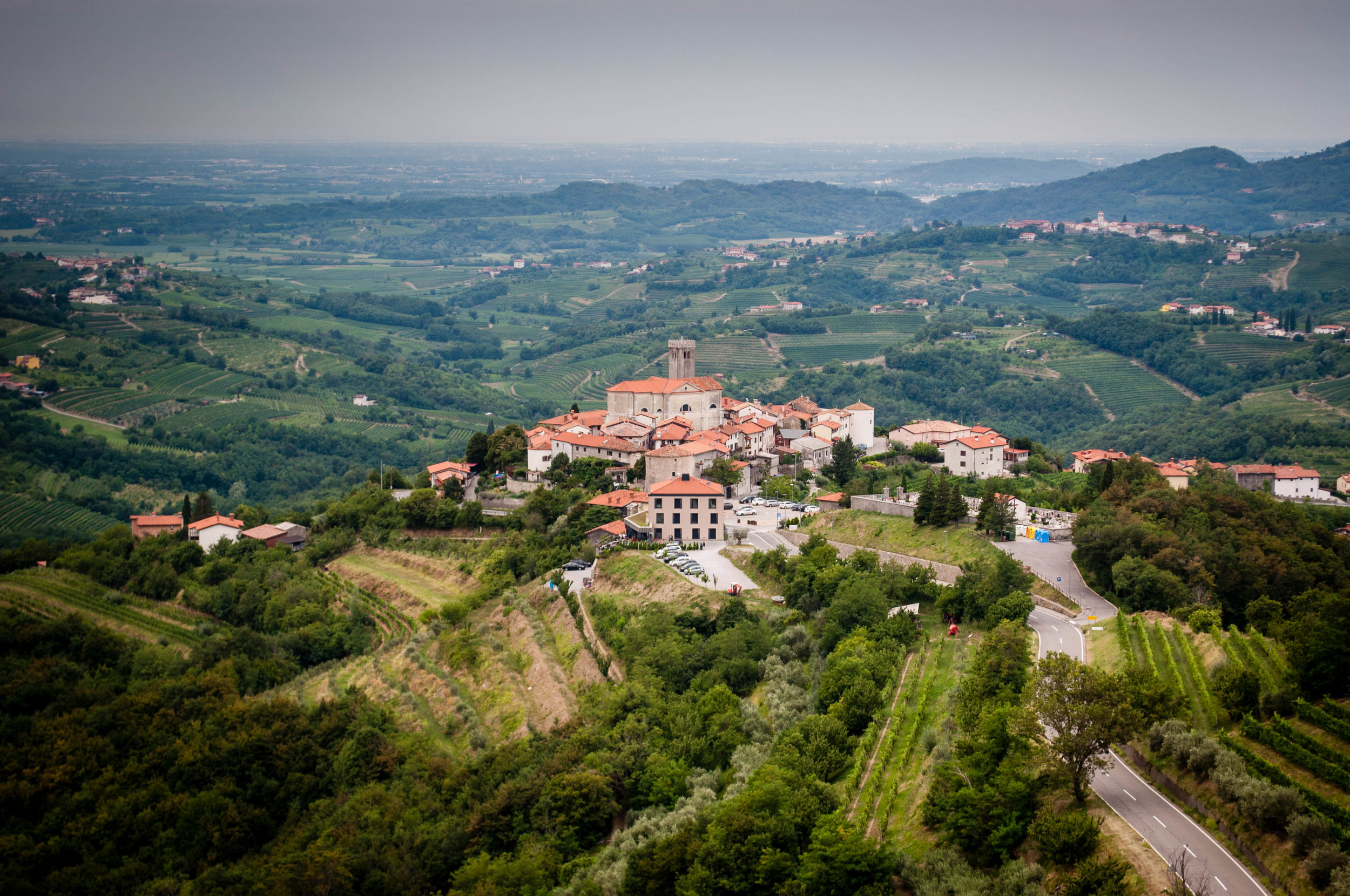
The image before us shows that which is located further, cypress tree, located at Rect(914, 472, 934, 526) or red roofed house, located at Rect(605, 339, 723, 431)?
red roofed house, located at Rect(605, 339, 723, 431)

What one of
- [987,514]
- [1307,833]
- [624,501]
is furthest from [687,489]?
[1307,833]

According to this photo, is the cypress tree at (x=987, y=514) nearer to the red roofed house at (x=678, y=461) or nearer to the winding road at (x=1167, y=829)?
the winding road at (x=1167, y=829)

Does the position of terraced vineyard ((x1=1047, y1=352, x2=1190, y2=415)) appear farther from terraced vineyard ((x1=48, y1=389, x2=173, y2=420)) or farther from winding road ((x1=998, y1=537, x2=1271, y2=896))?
terraced vineyard ((x1=48, y1=389, x2=173, y2=420))

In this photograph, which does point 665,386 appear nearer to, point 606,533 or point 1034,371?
point 606,533

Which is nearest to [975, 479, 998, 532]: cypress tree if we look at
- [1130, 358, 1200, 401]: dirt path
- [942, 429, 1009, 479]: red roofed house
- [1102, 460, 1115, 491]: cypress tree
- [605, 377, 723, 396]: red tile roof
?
[1102, 460, 1115, 491]: cypress tree

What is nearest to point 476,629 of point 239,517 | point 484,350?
point 239,517

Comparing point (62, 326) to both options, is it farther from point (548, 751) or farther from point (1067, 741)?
point (1067, 741)
